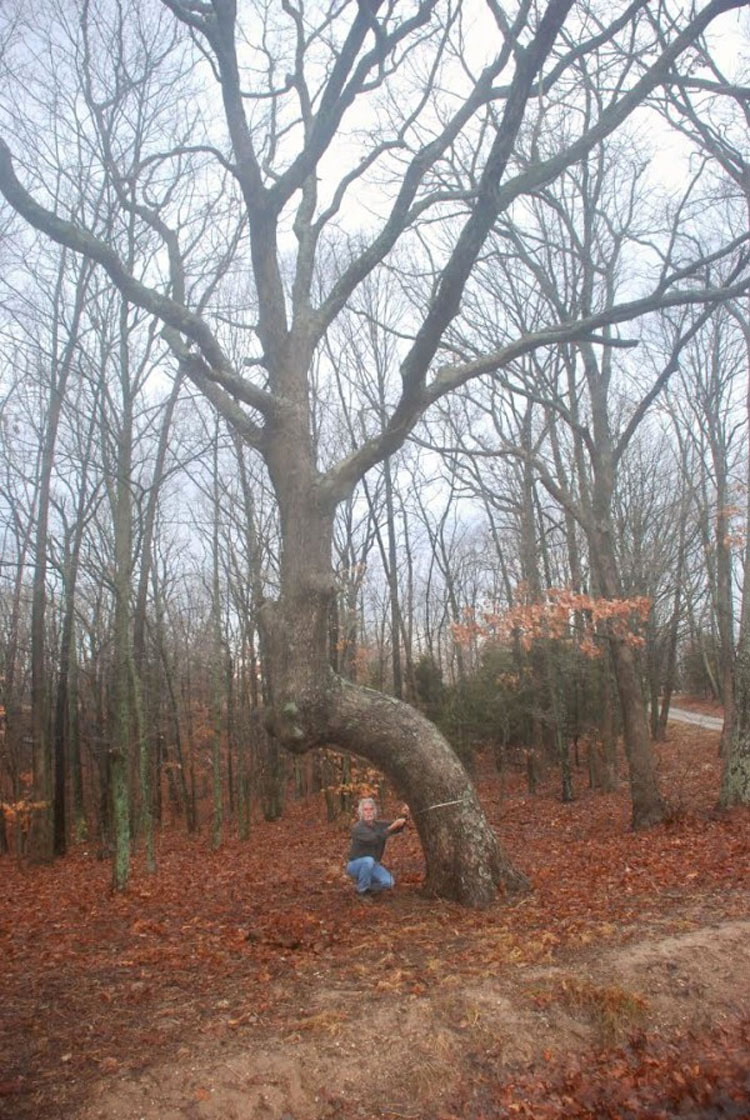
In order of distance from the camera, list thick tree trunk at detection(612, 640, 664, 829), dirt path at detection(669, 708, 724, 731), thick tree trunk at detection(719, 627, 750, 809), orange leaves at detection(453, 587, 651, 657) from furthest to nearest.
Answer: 1. dirt path at detection(669, 708, 724, 731)
2. thick tree trunk at detection(612, 640, 664, 829)
3. thick tree trunk at detection(719, 627, 750, 809)
4. orange leaves at detection(453, 587, 651, 657)

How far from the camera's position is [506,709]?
2020 centimetres

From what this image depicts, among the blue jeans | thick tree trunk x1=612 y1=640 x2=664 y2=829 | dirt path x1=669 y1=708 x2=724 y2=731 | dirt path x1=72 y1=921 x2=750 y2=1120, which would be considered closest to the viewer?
dirt path x1=72 y1=921 x2=750 y2=1120

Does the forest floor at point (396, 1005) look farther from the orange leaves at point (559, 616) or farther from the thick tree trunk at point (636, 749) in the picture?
the orange leaves at point (559, 616)

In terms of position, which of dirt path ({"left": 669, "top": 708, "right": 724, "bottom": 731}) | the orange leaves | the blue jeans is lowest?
the blue jeans

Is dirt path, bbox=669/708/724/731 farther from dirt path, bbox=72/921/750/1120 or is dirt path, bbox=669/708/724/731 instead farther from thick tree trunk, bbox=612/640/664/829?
dirt path, bbox=72/921/750/1120

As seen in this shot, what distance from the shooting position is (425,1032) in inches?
176

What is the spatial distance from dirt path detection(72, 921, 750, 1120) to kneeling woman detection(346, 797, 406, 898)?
7.29ft

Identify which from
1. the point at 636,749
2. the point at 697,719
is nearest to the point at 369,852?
the point at 636,749

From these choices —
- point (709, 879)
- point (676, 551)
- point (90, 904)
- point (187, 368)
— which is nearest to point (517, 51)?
point (187, 368)

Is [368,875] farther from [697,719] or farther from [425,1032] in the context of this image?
[697,719]

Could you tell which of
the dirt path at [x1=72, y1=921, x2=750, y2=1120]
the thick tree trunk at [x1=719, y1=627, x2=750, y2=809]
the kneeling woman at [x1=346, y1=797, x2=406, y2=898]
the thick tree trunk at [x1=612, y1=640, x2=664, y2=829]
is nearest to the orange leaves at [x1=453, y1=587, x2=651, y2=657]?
the thick tree trunk at [x1=612, y1=640, x2=664, y2=829]

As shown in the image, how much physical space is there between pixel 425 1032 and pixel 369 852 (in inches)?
137

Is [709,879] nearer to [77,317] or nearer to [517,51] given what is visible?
[517,51]

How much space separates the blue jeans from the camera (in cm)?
772
